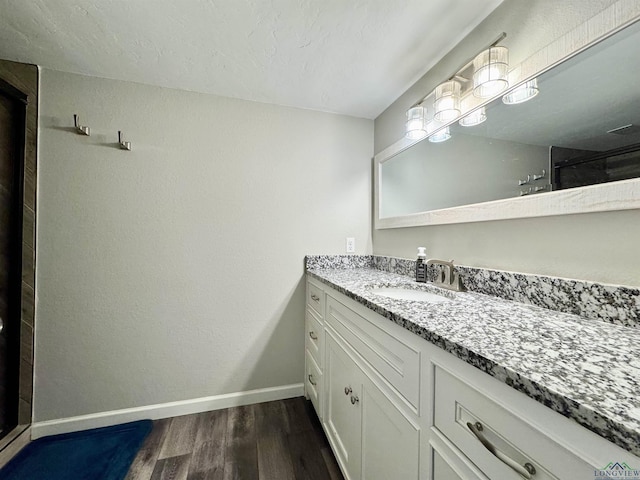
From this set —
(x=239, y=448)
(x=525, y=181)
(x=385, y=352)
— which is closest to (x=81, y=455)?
(x=239, y=448)

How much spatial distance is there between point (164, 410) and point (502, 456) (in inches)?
74.5

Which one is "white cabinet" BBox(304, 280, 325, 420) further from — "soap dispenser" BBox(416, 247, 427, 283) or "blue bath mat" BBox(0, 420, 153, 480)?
"blue bath mat" BBox(0, 420, 153, 480)

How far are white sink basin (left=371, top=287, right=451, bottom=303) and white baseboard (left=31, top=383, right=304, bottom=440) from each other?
1.06 m

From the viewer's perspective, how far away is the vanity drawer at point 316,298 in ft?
4.97

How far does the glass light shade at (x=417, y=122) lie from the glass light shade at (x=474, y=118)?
0.24m

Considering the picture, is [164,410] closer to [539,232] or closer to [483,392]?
[483,392]

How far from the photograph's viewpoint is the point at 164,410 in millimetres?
1623

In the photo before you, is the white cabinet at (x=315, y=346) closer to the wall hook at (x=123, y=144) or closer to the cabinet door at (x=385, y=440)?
the cabinet door at (x=385, y=440)

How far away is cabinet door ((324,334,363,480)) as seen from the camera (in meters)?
1.02

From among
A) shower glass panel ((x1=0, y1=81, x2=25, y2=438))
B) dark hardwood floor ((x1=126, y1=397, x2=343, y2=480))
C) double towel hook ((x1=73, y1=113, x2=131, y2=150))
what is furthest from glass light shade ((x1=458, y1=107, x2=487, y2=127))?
shower glass panel ((x1=0, y1=81, x2=25, y2=438))

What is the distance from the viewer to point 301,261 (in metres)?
1.89

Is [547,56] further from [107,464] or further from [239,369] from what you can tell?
[107,464]

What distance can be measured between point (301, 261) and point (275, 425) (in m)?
1.04

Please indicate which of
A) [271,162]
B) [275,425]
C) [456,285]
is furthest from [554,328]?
[271,162]
